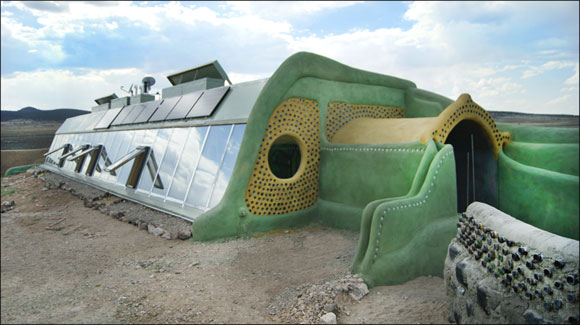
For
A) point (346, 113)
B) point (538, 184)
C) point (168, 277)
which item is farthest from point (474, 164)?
point (168, 277)

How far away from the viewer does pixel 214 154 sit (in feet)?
28.2

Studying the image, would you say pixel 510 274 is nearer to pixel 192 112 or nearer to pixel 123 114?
pixel 192 112

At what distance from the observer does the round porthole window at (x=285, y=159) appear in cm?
1104

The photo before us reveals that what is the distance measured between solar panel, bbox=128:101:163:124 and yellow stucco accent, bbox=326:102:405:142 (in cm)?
711

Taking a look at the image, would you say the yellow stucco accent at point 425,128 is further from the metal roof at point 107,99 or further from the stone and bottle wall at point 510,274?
the metal roof at point 107,99

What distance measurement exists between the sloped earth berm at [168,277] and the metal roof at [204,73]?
6.33 m

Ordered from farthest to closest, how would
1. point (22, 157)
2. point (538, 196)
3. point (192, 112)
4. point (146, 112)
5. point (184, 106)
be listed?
point (22, 157) < point (146, 112) < point (184, 106) < point (192, 112) < point (538, 196)

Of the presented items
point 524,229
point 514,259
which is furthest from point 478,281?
point 524,229

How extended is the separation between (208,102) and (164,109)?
2.97 metres

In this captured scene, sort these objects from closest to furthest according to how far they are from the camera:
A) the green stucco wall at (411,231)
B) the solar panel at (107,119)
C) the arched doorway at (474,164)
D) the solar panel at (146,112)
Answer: the green stucco wall at (411,231)
the arched doorway at (474,164)
the solar panel at (146,112)
the solar panel at (107,119)

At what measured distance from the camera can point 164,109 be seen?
12188 mm

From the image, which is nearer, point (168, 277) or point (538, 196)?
point (168, 277)

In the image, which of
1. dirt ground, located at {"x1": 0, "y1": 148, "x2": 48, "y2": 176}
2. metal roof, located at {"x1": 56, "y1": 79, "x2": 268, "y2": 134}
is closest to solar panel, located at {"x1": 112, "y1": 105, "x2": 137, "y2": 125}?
metal roof, located at {"x1": 56, "y1": 79, "x2": 268, "y2": 134}

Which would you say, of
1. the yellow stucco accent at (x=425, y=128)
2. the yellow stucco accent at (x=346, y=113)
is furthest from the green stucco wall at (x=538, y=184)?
the yellow stucco accent at (x=346, y=113)
